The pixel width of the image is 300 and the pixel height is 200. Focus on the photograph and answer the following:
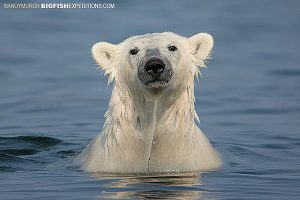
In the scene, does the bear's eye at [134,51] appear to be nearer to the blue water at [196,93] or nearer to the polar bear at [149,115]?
the polar bear at [149,115]

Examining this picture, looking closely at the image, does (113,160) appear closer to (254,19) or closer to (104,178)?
(104,178)

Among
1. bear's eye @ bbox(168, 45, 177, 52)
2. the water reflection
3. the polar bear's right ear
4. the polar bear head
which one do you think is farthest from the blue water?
bear's eye @ bbox(168, 45, 177, 52)

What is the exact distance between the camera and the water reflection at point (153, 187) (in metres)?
9.98

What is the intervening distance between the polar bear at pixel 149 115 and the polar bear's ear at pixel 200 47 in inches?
0.8

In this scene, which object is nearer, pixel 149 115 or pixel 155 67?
pixel 155 67

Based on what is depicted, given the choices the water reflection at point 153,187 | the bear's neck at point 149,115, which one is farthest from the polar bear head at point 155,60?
the water reflection at point 153,187

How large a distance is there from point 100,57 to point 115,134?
2.79 feet

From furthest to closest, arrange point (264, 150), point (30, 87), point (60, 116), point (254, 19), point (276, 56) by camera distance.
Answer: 1. point (254, 19)
2. point (276, 56)
3. point (30, 87)
4. point (60, 116)
5. point (264, 150)

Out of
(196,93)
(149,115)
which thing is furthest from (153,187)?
(196,93)

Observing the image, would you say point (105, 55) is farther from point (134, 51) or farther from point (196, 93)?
point (196, 93)

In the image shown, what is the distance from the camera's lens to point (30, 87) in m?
19.4

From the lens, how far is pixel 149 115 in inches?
437

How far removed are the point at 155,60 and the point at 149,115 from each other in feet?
2.51

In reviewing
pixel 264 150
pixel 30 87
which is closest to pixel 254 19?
pixel 30 87
